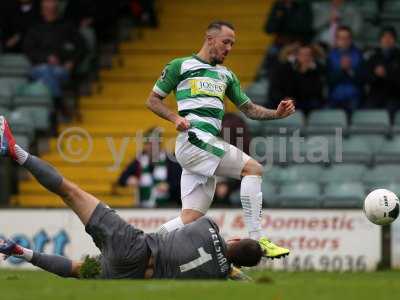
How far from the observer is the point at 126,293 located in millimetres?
9477

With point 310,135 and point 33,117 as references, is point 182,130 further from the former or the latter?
point 33,117

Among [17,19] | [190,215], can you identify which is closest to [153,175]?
[17,19]

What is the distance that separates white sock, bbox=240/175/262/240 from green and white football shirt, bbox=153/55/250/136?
0.64m

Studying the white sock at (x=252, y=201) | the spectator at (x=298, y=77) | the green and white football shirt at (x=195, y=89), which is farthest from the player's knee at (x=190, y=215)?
the spectator at (x=298, y=77)

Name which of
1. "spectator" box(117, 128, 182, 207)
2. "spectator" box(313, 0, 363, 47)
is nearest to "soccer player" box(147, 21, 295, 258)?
"spectator" box(117, 128, 182, 207)

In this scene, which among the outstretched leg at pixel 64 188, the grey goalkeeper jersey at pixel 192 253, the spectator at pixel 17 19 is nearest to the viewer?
the grey goalkeeper jersey at pixel 192 253

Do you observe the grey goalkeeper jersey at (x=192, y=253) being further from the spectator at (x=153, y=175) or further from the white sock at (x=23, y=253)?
the spectator at (x=153, y=175)

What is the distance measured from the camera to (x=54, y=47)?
2173cm

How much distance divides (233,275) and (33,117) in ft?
31.5

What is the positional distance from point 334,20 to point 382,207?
802 cm

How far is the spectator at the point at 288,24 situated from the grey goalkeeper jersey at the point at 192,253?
383 inches

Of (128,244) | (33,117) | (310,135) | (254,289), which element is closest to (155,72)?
(33,117)

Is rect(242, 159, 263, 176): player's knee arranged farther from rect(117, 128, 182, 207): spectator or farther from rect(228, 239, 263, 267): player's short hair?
rect(117, 128, 182, 207): spectator

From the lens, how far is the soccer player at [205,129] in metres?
12.7
